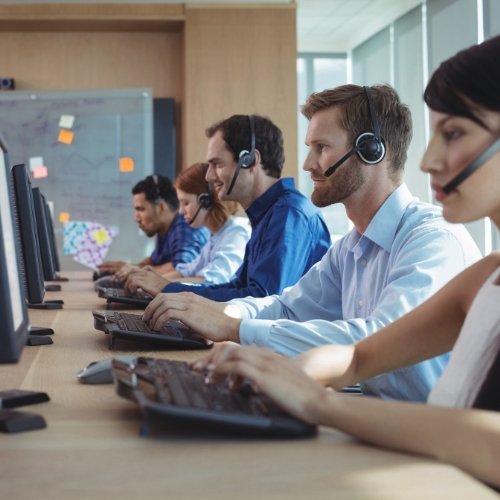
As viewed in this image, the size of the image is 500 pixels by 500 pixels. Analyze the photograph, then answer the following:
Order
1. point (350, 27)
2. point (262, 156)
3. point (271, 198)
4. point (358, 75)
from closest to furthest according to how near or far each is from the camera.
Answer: point (271, 198), point (262, 156), point (350, 27), point (358, 75)

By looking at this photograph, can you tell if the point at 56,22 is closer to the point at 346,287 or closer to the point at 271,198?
the point at 271,198

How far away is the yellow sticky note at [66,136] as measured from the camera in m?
6.52

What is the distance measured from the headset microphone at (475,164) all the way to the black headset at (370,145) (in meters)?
1.01

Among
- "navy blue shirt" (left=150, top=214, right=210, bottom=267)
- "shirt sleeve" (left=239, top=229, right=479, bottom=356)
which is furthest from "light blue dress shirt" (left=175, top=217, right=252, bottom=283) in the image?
"shirt sleeve" (left=239, top=229, right=479, bottom=356)

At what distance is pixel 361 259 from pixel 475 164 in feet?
2.95

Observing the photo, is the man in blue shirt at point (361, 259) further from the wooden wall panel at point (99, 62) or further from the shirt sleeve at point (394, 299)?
the wooden wall panel at point (99, 62)

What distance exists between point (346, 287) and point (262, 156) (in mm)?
1266

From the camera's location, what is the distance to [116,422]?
1024mm

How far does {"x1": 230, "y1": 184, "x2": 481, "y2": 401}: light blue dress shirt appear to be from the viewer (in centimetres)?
160

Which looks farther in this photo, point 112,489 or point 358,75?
point 358,75

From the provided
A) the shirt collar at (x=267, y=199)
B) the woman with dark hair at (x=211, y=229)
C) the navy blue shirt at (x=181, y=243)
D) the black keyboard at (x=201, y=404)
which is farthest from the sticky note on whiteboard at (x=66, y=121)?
the black keyboard at (x=201, y=404)

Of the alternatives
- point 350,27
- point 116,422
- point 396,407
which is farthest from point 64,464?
point 350,27

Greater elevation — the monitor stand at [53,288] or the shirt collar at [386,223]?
the shirt collar at [386,223]

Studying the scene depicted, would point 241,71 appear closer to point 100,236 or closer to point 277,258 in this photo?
point 100,236
